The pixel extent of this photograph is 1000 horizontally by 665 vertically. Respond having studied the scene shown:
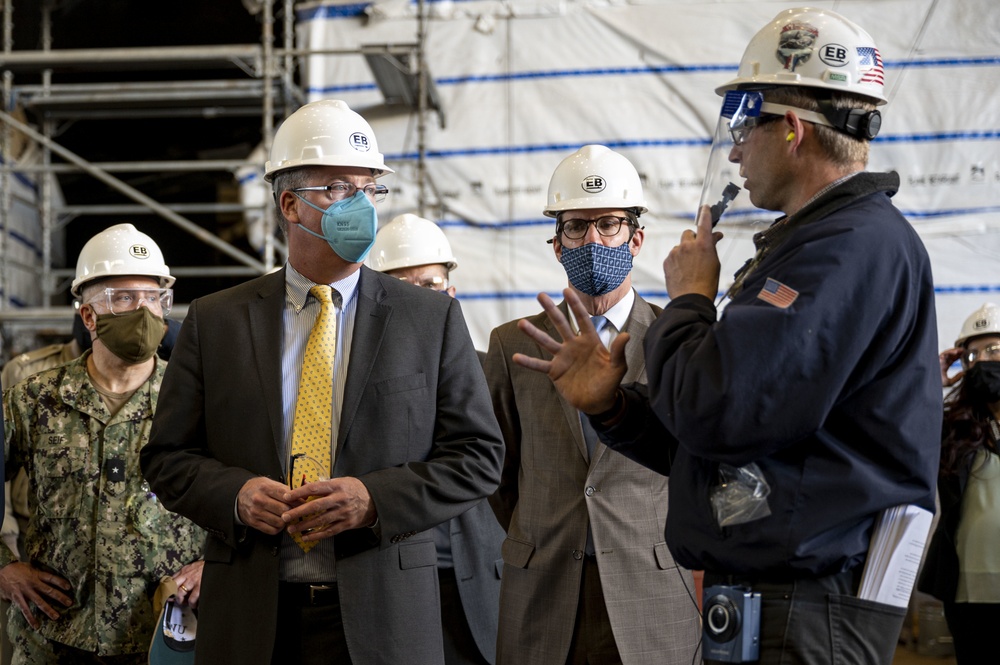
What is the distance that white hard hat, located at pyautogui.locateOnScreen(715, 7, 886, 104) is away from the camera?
6.98 ft

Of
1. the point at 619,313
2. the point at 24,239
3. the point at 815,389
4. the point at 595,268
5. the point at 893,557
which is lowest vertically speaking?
the point at 893,557

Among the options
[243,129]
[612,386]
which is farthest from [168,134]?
[612,386]

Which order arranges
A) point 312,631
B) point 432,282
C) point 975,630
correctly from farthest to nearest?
point 975,630 < point 432,282 < point 312,631

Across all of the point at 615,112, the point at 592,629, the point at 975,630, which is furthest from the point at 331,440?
the point at 615,112

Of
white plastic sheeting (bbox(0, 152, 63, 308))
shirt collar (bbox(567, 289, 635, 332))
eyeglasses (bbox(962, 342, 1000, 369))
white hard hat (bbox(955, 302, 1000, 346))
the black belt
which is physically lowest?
the black belt

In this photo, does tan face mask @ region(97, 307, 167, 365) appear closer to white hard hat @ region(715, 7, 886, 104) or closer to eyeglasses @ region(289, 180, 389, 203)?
eyeglasses @ region(289, 180, 389, 203)

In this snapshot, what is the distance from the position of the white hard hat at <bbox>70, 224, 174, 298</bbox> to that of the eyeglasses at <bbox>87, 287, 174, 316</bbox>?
62mm

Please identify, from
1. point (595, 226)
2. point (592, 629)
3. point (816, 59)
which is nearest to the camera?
point (816, 59)

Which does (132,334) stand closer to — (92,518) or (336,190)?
(92,518)

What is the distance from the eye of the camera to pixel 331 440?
2.66 metres

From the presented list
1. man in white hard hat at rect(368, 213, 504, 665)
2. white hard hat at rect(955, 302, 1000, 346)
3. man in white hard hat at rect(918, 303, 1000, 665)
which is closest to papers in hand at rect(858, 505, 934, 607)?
man in white hard hat at rect(368, 213, 504, 665)

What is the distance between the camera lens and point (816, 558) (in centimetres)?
195

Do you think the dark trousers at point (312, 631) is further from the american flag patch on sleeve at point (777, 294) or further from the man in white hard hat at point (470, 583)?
the american flag patch on sleeve at point (777, 294)

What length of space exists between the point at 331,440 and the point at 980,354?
14.1 feet
